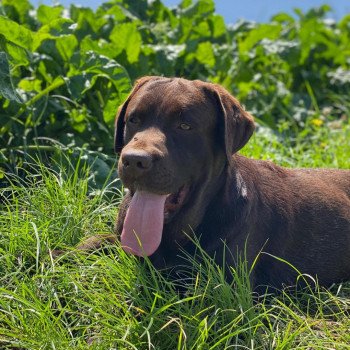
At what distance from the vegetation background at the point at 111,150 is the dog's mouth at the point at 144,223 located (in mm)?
118

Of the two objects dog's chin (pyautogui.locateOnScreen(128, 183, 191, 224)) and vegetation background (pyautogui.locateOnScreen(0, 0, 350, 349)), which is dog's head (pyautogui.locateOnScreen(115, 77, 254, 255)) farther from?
vegetation background (pyautogui.locateOnScreen(0, 0, 350, 349))

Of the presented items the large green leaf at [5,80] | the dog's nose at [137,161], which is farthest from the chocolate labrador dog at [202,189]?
the large green leaf at [5,80]

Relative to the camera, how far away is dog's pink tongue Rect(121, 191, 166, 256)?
437 cm

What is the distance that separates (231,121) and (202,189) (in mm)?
385

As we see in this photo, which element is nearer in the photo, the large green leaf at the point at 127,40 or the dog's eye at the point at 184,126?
the dog's eye at the point at 184,126

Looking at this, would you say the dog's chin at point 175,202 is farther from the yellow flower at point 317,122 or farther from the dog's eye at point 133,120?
the yellow flower at point 317,122

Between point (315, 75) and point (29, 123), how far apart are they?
4650 mm

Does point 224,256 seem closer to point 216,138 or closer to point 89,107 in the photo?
point 216,138

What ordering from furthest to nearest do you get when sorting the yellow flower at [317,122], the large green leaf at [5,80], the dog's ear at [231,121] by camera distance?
the yellow flower at [317,122]
the large green leaf at [5,80]
the dog's ear at [231,121]

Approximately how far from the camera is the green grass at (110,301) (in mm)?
3980

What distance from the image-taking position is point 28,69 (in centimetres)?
652

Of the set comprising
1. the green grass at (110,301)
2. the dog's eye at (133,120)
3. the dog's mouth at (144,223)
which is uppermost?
the dog's eye at (133,120)

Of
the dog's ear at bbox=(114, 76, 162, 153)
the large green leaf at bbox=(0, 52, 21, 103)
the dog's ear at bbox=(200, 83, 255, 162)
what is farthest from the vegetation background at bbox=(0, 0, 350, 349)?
the dog's ear at bbox=(200, 83, 255, 162)

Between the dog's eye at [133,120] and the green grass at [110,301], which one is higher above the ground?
the dog's eye at [133,120]
